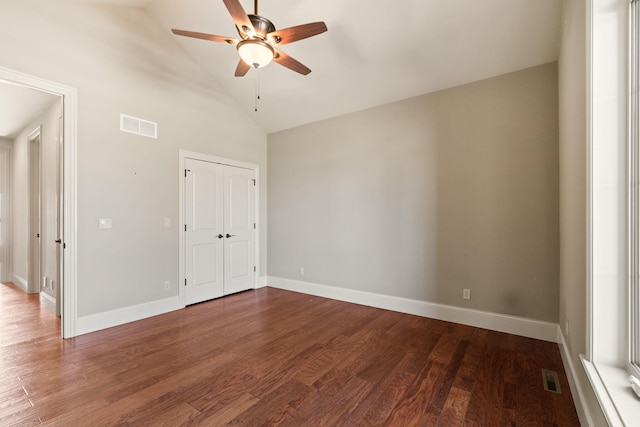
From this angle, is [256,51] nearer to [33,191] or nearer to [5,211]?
[33,191]

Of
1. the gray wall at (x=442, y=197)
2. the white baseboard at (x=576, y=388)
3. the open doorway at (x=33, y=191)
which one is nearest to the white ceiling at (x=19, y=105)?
the open doorway at (x=33, y=191)

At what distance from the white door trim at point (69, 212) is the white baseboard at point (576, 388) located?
4.36 meters

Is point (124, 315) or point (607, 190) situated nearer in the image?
point (607, 190)

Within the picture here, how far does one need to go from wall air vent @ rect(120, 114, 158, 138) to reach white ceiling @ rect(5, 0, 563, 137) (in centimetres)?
130

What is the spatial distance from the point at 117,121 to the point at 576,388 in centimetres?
498

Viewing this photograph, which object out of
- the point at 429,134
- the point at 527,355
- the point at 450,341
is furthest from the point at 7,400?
the point at 429,134

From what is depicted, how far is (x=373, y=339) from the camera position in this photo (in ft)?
9.61

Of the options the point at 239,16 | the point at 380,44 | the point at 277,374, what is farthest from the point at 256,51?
the point at 277,374

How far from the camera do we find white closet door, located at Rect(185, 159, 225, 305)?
404 centimetres

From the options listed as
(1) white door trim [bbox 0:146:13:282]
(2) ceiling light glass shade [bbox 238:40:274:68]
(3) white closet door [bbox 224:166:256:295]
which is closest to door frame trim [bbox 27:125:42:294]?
(1) white door trim [bbox 0:146:13:282]

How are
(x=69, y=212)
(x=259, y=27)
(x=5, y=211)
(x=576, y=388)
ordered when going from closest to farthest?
(x=576, y=388) → (x=259, y=27) → (x=69, y=212) → (x=5, y=211)

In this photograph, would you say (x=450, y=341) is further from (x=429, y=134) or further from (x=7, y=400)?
(x=7, y=400)

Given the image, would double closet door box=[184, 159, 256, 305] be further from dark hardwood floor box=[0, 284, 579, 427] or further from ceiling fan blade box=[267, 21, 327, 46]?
ceiling fan blade box=[267, 21, 327, 46]

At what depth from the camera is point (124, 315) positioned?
3346mm
